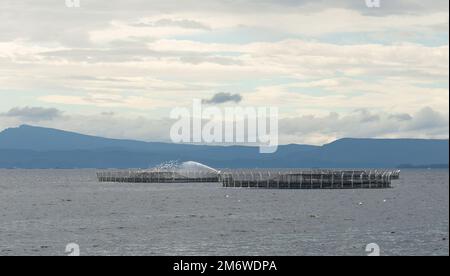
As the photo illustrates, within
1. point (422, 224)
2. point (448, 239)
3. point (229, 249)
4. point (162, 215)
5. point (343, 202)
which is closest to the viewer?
point (229, 249)

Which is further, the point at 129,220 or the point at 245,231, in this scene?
the point at 129,220

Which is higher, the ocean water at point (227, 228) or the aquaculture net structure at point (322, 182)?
the aquaculture net structure at point (322, 182)

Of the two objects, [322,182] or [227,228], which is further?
[322,182]

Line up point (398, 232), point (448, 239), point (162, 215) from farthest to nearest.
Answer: point (162, 215) < point (398, 232) < point (448, 239)

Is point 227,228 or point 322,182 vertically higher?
point 322,182

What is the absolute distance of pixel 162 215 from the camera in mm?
95812

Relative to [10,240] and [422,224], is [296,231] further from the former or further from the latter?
[10,240]

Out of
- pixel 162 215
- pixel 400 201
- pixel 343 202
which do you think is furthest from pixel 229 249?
pixel 400 201

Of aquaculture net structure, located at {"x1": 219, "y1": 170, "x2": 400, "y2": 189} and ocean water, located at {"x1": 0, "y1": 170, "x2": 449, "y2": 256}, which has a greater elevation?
aquaculture net structure, located at {"x1": 219, "y1": 170, "x2": 400, "y2": 189}

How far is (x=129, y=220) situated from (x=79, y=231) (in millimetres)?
12608

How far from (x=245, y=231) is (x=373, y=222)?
18742mm

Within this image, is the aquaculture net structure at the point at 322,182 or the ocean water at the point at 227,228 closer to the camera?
the ocean water at the point at 227,228

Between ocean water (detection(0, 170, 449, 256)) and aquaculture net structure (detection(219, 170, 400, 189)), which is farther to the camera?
aquaculture net structure (detection(219, 170, 400, 189))
